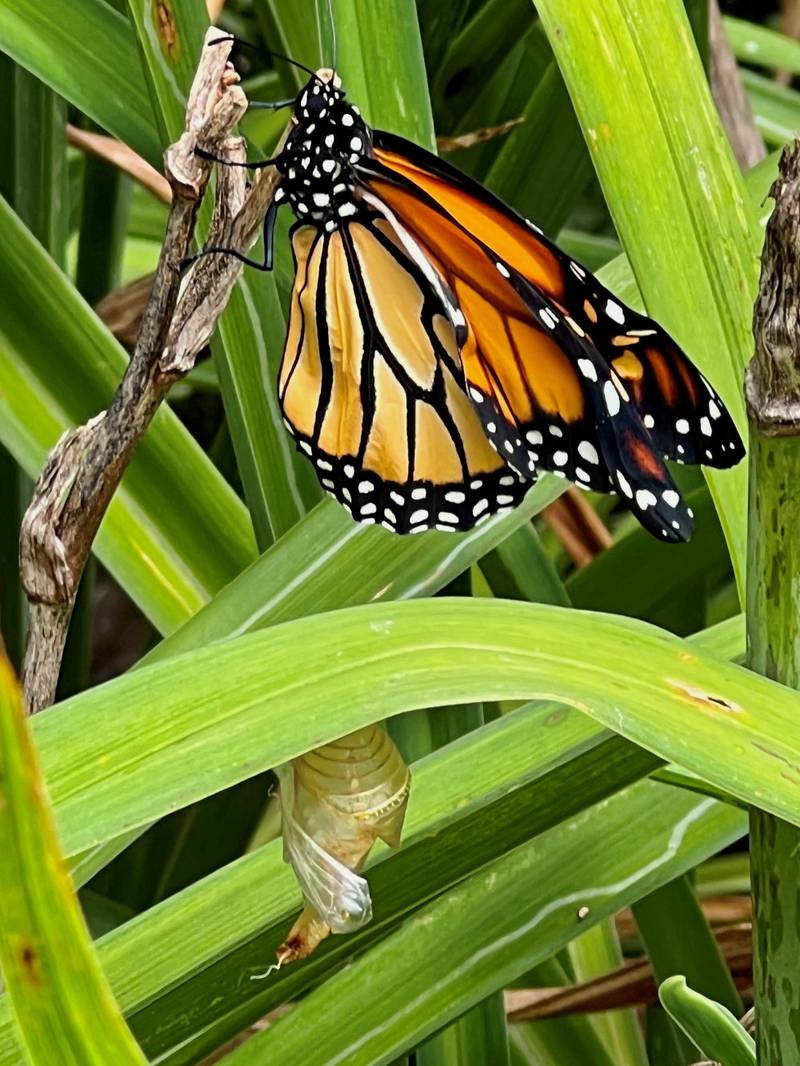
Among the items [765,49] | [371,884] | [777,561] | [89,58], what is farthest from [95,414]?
[765,49]

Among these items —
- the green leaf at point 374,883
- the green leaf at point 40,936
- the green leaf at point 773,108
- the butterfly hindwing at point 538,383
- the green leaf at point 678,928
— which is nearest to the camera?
the green leaf at point 40,936

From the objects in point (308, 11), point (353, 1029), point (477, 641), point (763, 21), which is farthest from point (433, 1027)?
point (763, 21)

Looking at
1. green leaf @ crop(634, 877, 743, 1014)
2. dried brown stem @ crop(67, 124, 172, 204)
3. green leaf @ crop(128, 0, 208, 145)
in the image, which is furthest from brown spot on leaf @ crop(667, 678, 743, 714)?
dried brown stem @ crop(67, 124, 172, 204)

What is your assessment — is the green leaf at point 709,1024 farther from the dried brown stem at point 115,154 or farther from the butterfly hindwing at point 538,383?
the dried brown stem at point 115,154

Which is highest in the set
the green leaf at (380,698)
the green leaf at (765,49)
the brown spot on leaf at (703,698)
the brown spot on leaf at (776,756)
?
the green leaf at (380,698)

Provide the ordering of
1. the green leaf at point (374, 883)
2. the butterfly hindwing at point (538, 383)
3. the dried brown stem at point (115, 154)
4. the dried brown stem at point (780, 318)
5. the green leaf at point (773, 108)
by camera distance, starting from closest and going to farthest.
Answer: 1. the dried brown stem at point (780, 318)
2. the green leaf at point (374, 883)
3. the butterfly hindwing at point (538, 383)
4. the dried brown stem at point (115, 154)
5. the green leaf at point (773, 108)

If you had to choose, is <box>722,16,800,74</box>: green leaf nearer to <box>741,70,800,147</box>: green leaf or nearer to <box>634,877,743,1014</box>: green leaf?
<box>741,70,800,147</box>: green leaf

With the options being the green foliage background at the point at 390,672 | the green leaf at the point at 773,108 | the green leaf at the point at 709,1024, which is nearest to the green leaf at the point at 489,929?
the green foliage background at the point at 390,672
